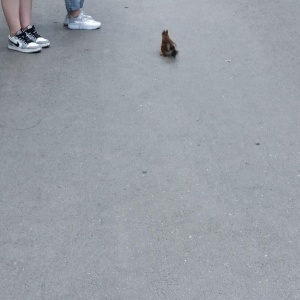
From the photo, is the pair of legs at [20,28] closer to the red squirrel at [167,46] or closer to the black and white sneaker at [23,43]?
the black and white sneaker at [23,43]

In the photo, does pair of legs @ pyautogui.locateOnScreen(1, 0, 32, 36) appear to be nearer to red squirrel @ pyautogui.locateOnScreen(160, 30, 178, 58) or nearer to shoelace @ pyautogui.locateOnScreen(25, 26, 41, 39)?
shoelace @ pyautogui.locateOnScreen(25, 26, 41, 39)

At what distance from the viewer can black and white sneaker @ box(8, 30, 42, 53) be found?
23.4 feet

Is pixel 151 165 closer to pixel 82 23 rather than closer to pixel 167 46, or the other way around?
pixel 167 46

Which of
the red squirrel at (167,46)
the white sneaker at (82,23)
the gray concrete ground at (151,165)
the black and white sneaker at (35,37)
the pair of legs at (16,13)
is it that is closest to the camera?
the gray concrete ground at (151,165)

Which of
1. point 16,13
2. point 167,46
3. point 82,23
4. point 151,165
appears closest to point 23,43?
point 16,13

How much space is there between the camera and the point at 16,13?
23.3 ft

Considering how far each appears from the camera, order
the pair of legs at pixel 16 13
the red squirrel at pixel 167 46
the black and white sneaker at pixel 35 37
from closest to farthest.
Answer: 1. the red squirrel at pixel 167 46
2. the pair of legs at pixel 16 13
3. the black and white sneaker at pixel 35 37

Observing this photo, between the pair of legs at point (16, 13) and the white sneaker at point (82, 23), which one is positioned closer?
the pair of legs at point (16, 13)

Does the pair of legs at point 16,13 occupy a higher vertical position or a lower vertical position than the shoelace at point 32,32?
higher

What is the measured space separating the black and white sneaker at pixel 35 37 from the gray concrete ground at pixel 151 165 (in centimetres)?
8

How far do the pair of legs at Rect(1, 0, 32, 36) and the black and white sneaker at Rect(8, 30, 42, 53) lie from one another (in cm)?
6

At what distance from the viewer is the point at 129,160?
5105 millimetres

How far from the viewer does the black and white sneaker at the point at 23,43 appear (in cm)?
712

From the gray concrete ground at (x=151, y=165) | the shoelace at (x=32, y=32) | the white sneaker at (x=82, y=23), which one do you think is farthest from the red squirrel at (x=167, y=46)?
the shoelace at (x=32, y=32)
